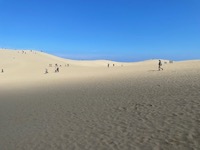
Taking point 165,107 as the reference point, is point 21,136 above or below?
below

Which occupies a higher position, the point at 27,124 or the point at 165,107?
the point at 165,107

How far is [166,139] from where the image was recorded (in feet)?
33.0

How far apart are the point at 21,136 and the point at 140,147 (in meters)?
5.84

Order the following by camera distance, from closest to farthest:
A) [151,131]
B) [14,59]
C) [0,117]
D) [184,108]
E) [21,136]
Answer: [151,131] → [21,136] → [184,108] → [0,117] → [14,59]

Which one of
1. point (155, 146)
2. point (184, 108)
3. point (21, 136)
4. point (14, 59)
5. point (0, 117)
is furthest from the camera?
point (14, 59)

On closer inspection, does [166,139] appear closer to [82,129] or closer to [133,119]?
[133,119]

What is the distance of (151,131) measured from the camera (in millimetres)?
11156

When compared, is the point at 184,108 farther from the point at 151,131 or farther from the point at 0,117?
the point at 0,117

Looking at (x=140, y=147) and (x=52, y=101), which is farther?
(x=52, y=101)

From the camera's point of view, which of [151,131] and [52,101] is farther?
[52,101]

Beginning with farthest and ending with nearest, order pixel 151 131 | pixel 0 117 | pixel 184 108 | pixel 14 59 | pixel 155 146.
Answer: pixel 14 59
pixel 0 117
pixel 184 108
pixel 151 131
pixel 155 146

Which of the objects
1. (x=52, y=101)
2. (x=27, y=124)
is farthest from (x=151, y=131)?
(x=52, y=101)

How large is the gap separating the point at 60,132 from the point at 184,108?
640 centimetres

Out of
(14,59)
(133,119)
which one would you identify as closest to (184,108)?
(133,119)
